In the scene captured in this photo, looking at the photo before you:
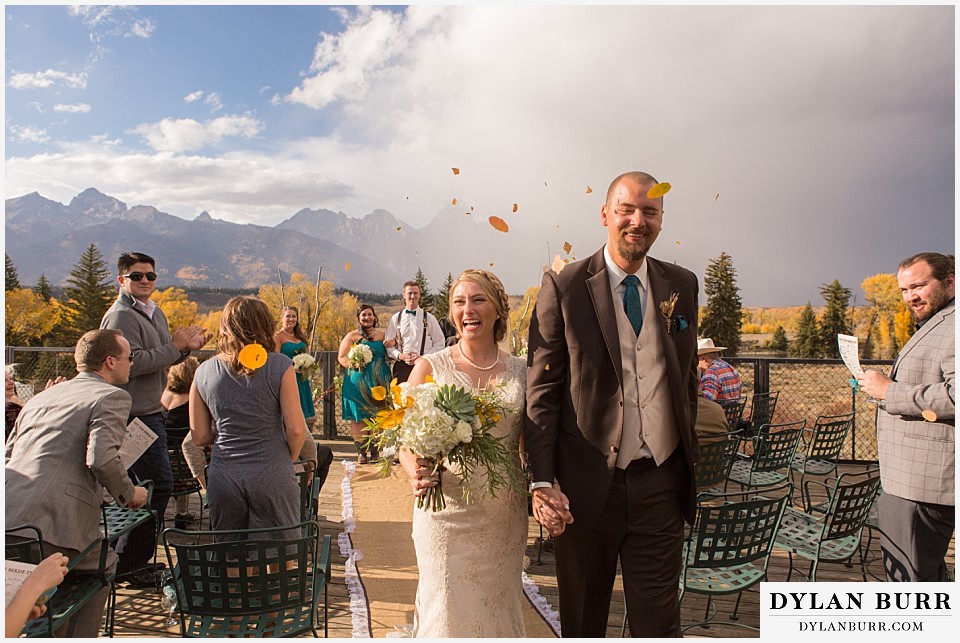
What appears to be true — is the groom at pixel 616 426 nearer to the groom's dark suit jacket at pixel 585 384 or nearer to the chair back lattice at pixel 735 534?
the groom's dark suit jacket at pixel 585 384

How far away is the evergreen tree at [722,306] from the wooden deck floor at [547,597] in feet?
65.4

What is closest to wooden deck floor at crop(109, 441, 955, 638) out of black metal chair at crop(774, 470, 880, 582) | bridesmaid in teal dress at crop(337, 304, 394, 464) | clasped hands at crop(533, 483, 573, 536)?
black metal chair at crop(774, 470, 880, 582)

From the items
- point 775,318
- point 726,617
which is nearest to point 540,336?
point 726,617

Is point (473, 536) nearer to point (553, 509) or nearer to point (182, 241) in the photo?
point (553, 509)

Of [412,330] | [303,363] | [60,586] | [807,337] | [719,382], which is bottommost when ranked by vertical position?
[60,586]

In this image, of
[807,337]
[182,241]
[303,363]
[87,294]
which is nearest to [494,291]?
[303,363]

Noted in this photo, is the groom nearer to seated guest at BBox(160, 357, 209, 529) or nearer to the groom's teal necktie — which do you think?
the groom's teal necktie

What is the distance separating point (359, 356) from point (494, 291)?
496cm

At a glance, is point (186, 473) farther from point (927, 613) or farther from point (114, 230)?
point (114, 230)

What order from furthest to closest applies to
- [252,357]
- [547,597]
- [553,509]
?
[547,597]
[252,357]
[553,509]

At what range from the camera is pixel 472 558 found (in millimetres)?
2764

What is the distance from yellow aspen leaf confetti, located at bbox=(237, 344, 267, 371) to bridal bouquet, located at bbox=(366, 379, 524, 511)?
→ 89cm

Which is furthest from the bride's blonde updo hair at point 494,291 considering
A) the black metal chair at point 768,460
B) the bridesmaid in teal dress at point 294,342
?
the bridesmaid in teal dress at point 294,342

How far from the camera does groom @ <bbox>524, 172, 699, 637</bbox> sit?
2395mm
